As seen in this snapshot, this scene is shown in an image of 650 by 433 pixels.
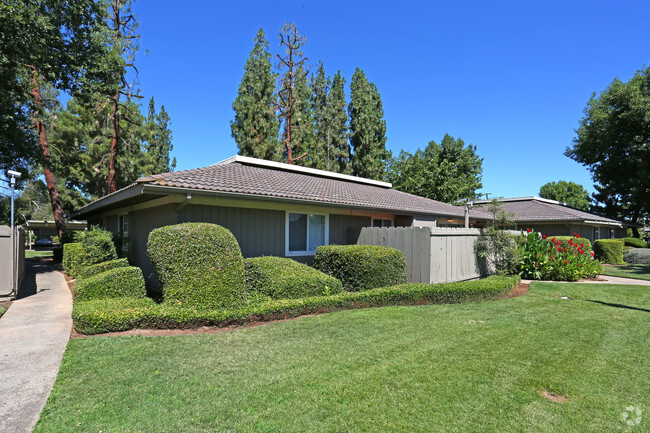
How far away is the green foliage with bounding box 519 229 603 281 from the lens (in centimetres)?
1149

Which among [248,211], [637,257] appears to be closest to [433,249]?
[248,211]

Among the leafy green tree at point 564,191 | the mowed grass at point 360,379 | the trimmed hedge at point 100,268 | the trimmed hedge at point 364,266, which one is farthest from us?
the leafy green tree at point 564,191

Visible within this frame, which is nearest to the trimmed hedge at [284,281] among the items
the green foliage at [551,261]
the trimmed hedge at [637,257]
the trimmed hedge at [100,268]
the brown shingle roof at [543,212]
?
the trimmed hedge at [100,268]

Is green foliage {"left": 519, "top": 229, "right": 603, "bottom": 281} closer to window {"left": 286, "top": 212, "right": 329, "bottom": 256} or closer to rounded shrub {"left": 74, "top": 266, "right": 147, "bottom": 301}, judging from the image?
window {"left": 286, "top": 212, "right": 329, "bottom": 256}

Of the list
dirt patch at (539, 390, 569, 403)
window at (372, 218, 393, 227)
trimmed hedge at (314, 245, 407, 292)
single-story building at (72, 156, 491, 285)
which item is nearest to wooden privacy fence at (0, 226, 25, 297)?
single-story building at (72, 156, 491, 285)

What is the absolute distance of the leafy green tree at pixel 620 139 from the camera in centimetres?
2289

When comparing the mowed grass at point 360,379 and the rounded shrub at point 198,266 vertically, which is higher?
the rounded shrub at point 198,266

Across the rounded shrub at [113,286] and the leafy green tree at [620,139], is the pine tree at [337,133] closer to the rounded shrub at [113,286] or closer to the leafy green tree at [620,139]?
the leafy green tree at [620,139]

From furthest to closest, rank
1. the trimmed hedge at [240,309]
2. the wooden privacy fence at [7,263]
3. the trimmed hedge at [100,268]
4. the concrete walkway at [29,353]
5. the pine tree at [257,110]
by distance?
the pine tree at [257,110] < the trimmed hedge at [100,268] < the wooden privacy fence at [7,263] < the trimmed hedge at [240,309] < the concrete walkway at [29,353]

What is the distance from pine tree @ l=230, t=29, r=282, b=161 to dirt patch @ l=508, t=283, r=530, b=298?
18.7 metres

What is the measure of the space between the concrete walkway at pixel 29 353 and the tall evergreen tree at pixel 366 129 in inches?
1042

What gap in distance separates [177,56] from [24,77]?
22.3ft

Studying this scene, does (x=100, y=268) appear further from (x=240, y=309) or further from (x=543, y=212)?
(x=543, y=212)

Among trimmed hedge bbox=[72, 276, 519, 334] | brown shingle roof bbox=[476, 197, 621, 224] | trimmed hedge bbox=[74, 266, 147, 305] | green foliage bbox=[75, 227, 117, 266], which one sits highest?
brown shingle roof bbox=[476, 197, 621, 224]
